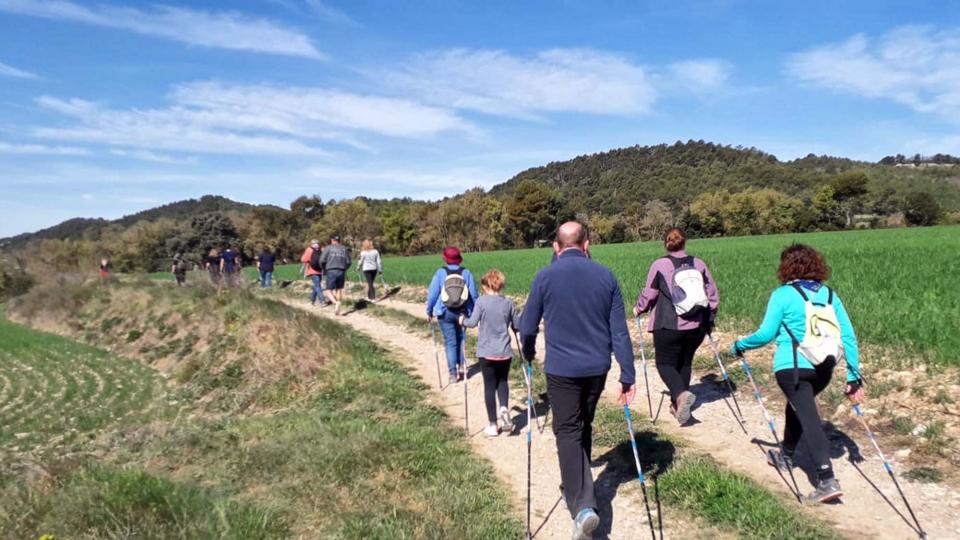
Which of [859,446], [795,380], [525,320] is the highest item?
[525,320]

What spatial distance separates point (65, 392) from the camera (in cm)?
1407

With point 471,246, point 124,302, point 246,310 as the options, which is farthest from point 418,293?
point 471,246

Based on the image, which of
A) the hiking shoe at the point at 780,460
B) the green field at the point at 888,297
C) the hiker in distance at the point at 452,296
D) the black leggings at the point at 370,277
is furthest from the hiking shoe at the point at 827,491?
the black leggings at the point at 370,277

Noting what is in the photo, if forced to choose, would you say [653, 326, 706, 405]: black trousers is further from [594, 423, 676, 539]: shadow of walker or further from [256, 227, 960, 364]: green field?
[256, 227, 960, 364]: green field

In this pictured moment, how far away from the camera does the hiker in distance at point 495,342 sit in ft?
20.9

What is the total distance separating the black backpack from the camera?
18344mm

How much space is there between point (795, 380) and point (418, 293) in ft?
58.2

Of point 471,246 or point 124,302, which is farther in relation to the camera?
point 471,246

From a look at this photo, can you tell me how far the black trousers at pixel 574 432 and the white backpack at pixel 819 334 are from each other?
5.61 feet

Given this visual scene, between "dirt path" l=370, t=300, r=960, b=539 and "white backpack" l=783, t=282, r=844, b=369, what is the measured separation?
120 cm

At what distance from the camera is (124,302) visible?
23250 millimetres

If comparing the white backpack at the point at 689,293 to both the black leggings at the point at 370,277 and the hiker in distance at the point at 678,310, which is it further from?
the black leggings at the point at 370,277

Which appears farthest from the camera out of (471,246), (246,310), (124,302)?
(471,246)

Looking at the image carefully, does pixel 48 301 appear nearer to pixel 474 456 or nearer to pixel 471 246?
pixel 474 456
